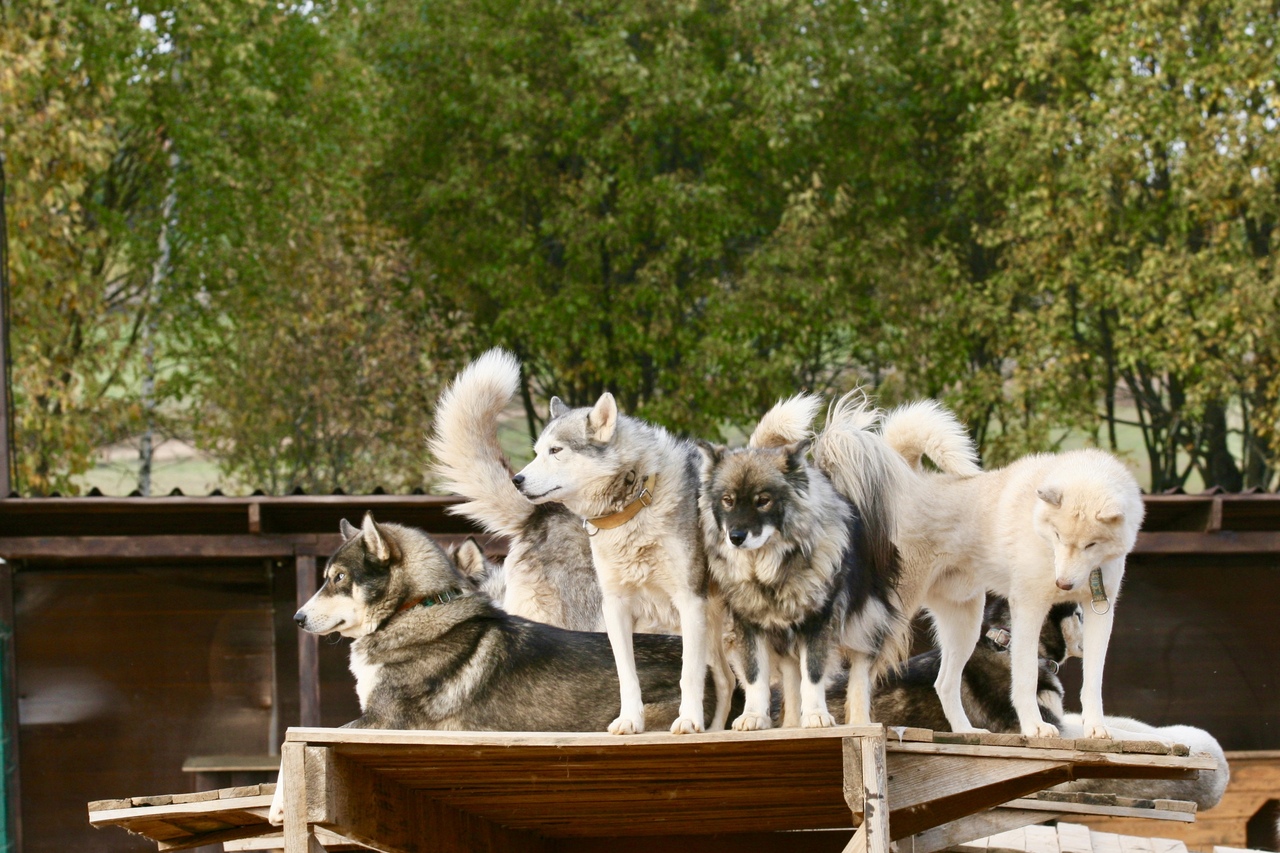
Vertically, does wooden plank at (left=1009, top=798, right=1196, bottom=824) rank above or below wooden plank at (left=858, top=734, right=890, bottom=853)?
below

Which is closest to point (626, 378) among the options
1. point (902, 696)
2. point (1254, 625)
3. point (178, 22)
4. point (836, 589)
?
point (178, 22)

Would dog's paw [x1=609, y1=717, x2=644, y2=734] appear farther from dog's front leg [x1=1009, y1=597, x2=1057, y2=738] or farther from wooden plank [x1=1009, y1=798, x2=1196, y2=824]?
wooden plank [x1=1009, y1=798, x2=1196, y2=824]

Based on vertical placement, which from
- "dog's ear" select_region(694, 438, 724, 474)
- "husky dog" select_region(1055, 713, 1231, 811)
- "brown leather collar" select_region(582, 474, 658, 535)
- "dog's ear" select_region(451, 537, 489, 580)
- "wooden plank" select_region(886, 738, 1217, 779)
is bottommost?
"husky dog" select_region(1055, 713, 1231, 811)

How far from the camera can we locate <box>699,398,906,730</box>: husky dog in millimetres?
4887

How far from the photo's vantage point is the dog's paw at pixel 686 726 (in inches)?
186

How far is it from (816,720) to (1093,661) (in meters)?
1.19

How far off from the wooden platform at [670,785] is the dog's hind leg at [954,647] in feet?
1.30

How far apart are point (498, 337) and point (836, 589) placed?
19432 millimetres

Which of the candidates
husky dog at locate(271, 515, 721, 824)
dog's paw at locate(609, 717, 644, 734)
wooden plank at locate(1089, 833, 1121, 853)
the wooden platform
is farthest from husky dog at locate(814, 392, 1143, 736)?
Result: wooden plank at locate(1089, 833, 1121, 853)

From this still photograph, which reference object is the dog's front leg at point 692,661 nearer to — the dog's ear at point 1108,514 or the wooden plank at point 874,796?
the wooden plank at point 874,796

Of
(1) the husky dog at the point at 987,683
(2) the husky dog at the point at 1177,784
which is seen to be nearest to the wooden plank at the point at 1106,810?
(1) the husky dog at the point at 987,683

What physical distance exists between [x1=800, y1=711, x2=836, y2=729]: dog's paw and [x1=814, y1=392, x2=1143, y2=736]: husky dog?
0.96 meters

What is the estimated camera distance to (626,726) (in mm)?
4863

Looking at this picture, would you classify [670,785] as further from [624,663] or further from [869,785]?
[869,785]
